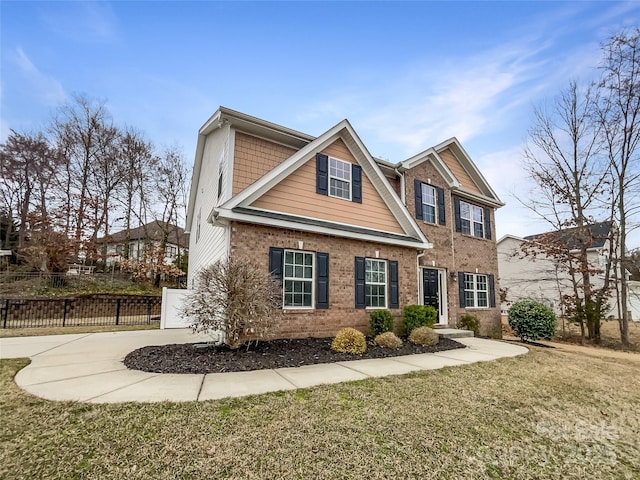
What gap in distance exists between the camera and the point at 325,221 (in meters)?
9.36

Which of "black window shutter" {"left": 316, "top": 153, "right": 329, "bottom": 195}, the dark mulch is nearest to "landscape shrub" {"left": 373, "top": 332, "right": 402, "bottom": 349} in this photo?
the dark mulch

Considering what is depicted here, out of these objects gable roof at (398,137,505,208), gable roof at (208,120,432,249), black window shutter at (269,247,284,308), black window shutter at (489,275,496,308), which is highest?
gable roof at (398,137,505,208)

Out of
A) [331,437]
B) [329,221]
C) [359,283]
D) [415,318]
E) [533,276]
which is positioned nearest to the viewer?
[331,437]

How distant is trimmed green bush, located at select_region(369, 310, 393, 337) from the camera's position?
9.19 m

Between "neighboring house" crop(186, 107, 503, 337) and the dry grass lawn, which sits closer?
the dry grass lawn

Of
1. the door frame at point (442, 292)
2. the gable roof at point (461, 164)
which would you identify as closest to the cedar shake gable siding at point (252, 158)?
the gable roof at point (461, 164)

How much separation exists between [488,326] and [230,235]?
12.3 metres

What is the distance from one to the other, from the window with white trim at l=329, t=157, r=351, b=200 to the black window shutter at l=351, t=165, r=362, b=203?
0.11 metres

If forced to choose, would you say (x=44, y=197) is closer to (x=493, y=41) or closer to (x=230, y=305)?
(x=230, y=305)

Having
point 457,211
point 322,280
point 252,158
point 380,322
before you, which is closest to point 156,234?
point 252,158

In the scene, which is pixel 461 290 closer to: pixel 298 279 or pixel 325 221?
pixel 325 221

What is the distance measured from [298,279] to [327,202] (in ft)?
8.50

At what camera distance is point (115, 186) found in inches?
965

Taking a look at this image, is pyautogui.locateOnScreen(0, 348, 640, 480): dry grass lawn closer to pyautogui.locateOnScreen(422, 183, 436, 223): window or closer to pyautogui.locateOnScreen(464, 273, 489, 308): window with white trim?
pyautogui.locateOnScreen(422, 183, 436, 223): window
